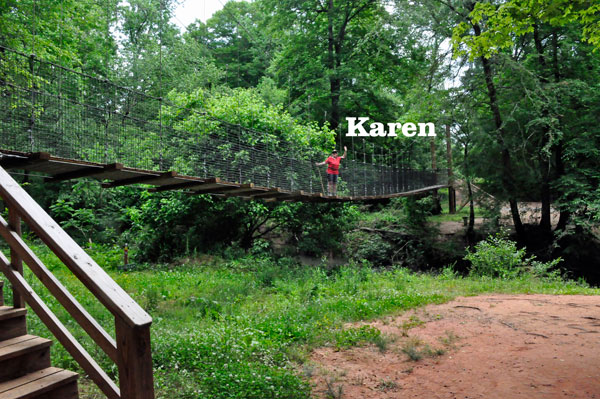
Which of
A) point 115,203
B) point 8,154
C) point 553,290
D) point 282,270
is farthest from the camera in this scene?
point 115,203

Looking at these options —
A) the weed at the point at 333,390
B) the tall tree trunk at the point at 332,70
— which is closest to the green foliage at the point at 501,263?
the weed at the point at 333,390

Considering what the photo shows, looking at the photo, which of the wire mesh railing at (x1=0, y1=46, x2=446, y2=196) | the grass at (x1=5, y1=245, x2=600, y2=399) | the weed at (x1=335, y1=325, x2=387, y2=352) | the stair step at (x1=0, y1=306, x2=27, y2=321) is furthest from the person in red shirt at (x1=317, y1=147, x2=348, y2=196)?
the stair step at (x1=0, y1=306, x2=27, y2=321)

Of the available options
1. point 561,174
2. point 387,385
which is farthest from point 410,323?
point 561,174

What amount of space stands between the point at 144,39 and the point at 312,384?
1828 centimetres

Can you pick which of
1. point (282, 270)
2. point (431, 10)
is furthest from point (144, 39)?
point (282, 270)

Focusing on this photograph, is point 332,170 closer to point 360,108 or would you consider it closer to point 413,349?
point 413,349

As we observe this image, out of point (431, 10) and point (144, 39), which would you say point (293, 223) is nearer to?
point (431, 10)

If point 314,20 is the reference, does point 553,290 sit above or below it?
below

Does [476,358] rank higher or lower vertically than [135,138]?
lower

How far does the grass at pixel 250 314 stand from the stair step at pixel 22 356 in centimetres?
113

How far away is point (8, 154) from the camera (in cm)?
453

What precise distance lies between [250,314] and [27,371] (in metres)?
3.68

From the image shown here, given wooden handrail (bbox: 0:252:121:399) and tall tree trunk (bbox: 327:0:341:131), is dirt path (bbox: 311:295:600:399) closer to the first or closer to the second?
wooden handrail (bbox: 0:252:121:399)

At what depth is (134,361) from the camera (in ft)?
4.39
